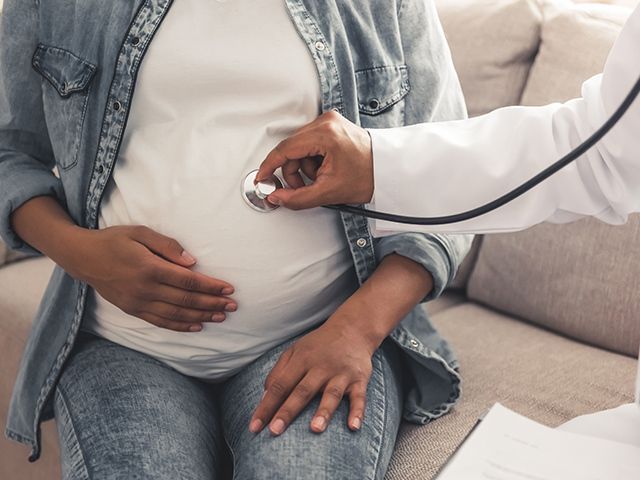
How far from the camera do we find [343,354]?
2.89 ft

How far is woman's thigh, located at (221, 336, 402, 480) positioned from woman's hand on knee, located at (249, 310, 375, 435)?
1 cm

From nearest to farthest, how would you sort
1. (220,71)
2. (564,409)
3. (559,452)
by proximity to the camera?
(559,452), (220,71), (564,409)

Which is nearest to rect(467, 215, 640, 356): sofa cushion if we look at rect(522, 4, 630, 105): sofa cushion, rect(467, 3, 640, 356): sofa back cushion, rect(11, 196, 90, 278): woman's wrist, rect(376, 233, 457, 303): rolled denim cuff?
rect(467, 3, 640, 356): sofa back cushion

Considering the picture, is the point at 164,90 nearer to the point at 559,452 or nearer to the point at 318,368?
the point at 318,368

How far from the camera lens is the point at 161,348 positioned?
0.95 metres

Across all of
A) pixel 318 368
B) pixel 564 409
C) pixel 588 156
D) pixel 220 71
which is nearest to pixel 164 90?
pixel 220 71

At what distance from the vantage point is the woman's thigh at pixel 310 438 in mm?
806

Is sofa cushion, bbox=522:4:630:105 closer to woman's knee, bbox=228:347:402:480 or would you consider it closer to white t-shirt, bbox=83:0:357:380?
white t-shirt, bbox=83:0:357:380

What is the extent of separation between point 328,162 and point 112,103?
27 centimetres

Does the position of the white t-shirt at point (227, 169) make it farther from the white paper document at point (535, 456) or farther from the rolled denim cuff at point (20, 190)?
the white paper document at point (535, 456)

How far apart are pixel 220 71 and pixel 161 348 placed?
311 mm

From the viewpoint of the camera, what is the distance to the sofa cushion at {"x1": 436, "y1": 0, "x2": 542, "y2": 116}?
1379mm

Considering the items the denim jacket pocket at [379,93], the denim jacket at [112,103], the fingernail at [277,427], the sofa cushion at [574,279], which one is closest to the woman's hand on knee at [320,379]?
the fingernail at [277,427]

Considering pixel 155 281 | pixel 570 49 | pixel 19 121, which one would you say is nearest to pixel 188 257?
pixel 155 281
